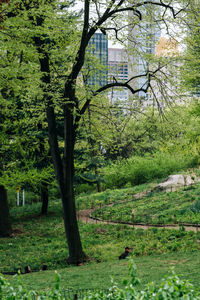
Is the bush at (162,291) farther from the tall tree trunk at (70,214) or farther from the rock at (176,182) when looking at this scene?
the rock at (176,182)

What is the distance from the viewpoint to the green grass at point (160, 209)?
15.8 meters

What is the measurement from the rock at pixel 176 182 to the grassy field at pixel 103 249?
1.18 meters

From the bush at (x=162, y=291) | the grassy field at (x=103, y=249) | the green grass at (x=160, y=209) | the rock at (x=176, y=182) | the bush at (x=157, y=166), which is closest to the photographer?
the bush at (x=162, y=291)

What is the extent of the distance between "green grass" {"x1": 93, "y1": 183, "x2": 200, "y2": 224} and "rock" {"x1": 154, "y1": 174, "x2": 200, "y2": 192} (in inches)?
Answer: 29.3

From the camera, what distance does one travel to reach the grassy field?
863cm

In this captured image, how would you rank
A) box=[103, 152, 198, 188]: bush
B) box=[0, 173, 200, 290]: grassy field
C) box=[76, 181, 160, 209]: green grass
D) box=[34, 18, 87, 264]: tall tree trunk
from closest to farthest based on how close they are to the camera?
box=[0, 173, 200, 290]: grassy field
box=[34, 18, 87, 264]: tall tree trunk
box=[76, 181, 160, 209]: green grass
box=[103, 152, 198, 188]: bush

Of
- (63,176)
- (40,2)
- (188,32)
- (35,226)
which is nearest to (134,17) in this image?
(188,32)

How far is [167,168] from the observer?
28.7 m

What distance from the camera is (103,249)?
504 inches

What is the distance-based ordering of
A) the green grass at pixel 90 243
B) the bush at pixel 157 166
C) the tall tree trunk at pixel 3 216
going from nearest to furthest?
the green grass at pixel 90 243 → the tall tree trunk at pixel 3 216 → the bush at pixel 157 166

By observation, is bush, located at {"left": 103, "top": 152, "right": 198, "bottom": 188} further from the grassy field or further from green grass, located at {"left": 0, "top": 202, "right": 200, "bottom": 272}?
green grass, located at {"left": 0, "top": 202, "right": 200, "bottom": 272}

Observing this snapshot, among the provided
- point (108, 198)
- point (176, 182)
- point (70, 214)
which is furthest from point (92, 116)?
point (108, 198)

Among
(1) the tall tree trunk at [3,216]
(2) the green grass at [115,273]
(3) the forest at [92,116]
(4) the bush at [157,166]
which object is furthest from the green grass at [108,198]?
(2) the green grass at [115,273]

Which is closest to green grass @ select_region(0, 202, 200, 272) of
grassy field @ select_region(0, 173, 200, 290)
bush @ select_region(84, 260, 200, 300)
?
grassy field @ select_region(0, 173, 200, 290)
